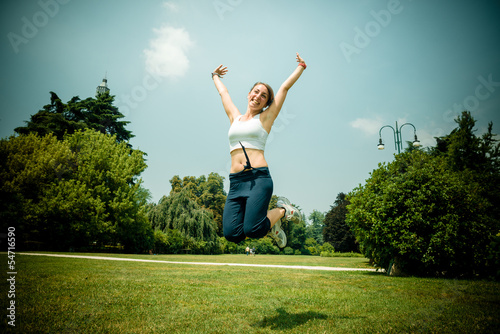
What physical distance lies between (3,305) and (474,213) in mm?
12415

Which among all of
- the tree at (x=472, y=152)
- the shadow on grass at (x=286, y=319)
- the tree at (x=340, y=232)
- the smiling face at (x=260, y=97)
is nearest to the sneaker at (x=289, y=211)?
the shadow on grass at (x=286, y=319)

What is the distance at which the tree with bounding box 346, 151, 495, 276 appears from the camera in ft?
30.0

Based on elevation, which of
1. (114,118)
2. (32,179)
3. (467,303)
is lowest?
(467,303)

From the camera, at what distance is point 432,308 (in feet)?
15.1

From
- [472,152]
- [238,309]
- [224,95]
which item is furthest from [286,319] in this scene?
[472,152]

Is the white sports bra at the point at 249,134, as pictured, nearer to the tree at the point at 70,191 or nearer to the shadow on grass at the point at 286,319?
the shadow on grass at the point at 286,319

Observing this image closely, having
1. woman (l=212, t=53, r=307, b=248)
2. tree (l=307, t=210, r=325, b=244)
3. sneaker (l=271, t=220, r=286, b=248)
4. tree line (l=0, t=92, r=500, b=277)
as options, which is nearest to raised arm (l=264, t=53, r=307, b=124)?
woman (l=212, t=53, r=307, b=248)

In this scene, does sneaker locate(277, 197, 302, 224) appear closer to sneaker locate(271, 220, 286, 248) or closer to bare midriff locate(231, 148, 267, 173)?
sneaker locate(271, 220, 286, 248)

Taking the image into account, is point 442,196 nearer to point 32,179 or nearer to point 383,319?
point 383,319

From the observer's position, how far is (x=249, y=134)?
12.3 ft

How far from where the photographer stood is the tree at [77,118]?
26184 mm

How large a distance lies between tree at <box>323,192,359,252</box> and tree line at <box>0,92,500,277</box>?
0.53 feet

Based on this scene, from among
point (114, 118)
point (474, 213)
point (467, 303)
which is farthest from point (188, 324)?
point (114, 118)

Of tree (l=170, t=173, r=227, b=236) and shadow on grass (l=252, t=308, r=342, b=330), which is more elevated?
tree (l=170, t=173, r=227, b=236)
